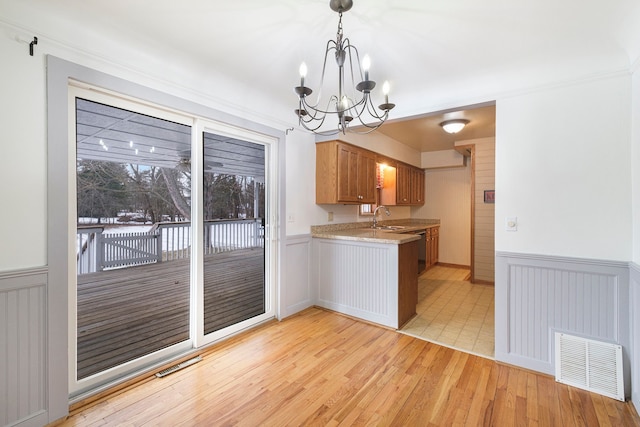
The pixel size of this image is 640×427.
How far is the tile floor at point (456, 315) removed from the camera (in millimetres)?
2844

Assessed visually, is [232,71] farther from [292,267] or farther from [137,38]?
[292,267]

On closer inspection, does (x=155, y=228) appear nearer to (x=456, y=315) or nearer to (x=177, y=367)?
(x=177, y=367)

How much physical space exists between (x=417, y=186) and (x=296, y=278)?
13.1 feet

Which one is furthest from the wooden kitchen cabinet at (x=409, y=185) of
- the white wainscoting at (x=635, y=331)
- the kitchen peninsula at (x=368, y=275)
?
the white wainscoting at (x=635, y=331)

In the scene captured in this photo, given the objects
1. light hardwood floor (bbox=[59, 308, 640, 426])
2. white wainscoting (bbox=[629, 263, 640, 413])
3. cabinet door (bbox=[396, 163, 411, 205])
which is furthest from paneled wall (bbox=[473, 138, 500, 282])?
white wainscoting (bbox=[629, 263, 640, 413])

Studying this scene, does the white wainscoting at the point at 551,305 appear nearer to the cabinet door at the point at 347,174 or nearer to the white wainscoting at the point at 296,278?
the cabinet door at the point at 347,174

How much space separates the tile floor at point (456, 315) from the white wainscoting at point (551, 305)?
0.33m

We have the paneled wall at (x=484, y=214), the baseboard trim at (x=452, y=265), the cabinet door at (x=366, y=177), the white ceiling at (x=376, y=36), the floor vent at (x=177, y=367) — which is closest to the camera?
the white ceiling at (x=376, y=36)

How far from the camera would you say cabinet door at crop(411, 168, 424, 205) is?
20.0 feet

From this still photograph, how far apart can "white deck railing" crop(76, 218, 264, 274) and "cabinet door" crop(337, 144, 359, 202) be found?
1195 millimetres

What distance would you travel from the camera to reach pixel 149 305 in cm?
332

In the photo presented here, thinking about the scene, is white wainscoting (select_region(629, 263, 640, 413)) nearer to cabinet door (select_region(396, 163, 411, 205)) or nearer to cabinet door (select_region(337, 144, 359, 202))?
cabinet door (select_region(337, 144, 359, 202))

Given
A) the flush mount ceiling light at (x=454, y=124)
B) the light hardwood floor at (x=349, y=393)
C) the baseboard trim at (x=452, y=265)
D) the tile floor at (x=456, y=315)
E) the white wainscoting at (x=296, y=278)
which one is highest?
the flush mount ceiling light at (x=454, y=124)

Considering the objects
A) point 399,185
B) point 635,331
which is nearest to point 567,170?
point 635,331
